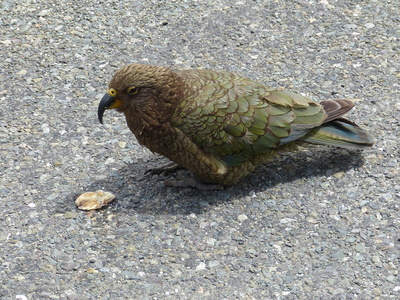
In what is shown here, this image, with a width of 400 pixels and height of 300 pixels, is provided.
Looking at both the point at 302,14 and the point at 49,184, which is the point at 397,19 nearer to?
the point at 302,14

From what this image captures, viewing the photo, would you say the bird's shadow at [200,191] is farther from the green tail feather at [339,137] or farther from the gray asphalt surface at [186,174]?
the green tail feather at [339,137]

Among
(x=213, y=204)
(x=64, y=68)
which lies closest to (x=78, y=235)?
(x=213, y=204)

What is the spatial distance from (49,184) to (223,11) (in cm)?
285

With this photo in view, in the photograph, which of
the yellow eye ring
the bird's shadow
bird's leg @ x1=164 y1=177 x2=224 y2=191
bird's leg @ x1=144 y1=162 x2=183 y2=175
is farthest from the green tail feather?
the yellow eye ring

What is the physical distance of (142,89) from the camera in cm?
475

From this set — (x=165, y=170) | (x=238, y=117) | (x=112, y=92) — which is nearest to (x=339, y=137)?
(x=238, y=117)

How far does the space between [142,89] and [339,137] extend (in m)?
1.52

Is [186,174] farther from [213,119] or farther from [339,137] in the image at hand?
[339,137]

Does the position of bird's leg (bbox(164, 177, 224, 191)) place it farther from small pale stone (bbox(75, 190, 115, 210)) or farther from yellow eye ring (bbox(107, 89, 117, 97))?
yellow eye ring (bbox(107, 89, 117, 97))

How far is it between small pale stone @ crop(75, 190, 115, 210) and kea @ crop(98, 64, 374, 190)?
50cm

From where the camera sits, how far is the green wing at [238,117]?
4750 mm

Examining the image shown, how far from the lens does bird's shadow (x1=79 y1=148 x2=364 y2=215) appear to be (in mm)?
4969

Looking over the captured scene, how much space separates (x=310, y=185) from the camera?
16.5 feet

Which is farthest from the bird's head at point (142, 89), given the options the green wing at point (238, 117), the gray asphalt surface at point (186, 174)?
the gray asphalt surface at point (186, 174)
